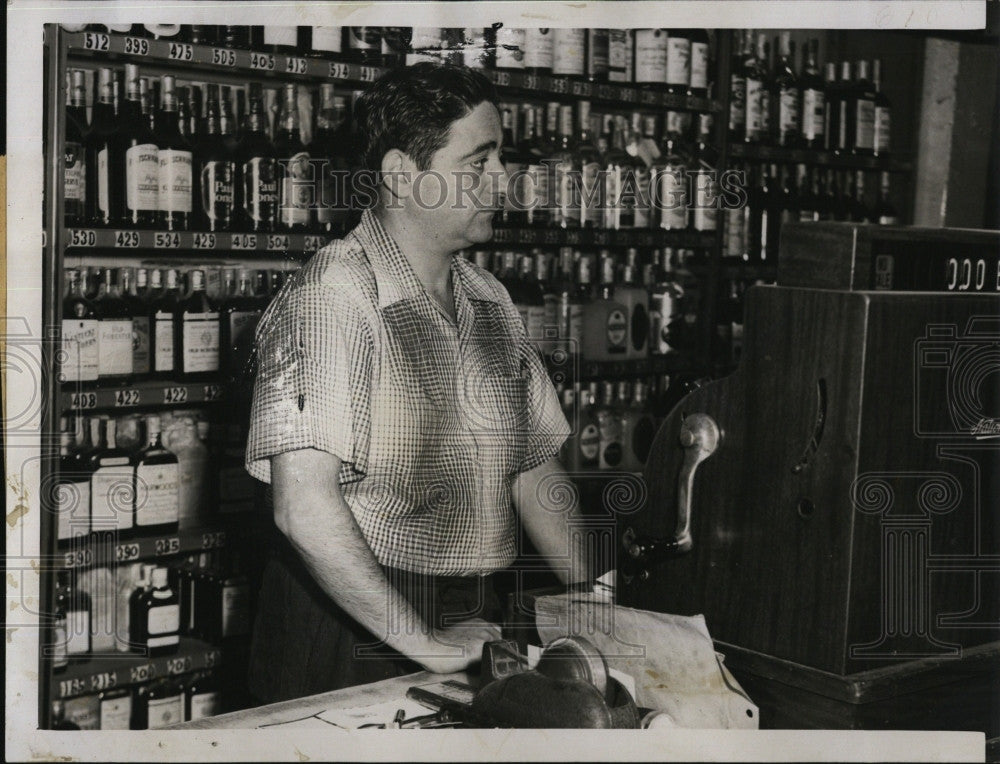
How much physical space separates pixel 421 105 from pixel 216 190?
896mm

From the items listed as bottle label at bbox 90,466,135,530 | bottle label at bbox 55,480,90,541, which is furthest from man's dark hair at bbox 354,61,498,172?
Answer: bottle label at bbox 90,466,135,530

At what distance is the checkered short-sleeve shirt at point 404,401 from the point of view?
1.47 meters

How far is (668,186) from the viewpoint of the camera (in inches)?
126

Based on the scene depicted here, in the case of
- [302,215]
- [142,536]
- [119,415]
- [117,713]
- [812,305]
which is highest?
[302,215]

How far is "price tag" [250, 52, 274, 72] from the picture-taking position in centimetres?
216

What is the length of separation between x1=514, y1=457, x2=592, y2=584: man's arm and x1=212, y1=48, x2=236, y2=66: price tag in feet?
3.51

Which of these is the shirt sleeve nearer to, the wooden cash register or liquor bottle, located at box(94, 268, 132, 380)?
the wooden cash register

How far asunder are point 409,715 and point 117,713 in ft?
4.60

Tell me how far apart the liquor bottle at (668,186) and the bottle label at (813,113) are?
0.49 meters

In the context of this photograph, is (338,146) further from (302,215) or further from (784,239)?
(784,239)

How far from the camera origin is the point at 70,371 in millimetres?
2152

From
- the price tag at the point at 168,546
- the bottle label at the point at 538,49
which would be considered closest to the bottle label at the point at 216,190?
the price tag at the point at 168,546

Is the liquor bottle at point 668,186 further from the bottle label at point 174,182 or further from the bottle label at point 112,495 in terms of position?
the bottle label at point 112,495

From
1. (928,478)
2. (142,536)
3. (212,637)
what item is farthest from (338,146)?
(928,478)
